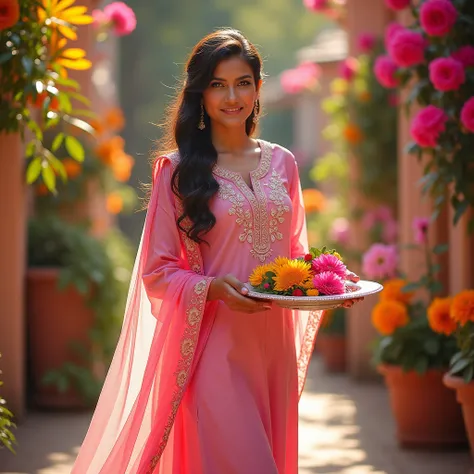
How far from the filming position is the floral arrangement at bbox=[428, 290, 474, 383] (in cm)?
470

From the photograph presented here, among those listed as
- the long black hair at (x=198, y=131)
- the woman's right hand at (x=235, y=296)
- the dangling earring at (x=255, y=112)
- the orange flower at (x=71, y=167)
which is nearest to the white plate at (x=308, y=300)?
the woman's right hand at (x=235, y=296)

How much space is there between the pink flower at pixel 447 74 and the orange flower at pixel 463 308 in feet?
3.36

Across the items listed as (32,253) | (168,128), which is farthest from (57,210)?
(168,128)

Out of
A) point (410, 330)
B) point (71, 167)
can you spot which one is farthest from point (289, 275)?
Result: point (71, 167)

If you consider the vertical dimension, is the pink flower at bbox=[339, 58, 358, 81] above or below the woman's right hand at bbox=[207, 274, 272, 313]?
above

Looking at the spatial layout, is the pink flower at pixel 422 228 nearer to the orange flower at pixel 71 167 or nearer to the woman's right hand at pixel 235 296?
the woman's right hand at pixel 235 296

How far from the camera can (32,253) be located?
7.15 meters

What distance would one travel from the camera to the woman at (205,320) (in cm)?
352

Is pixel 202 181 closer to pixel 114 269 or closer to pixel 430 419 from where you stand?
pixel 430 419

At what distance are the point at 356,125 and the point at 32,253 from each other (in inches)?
121

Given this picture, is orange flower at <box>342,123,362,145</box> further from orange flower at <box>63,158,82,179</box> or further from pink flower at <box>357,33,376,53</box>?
orange flower at <box>63,158,82,179</box>

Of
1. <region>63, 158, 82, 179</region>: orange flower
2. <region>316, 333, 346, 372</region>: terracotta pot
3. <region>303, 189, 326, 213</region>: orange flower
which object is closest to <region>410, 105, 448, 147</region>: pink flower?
<region>63, 158, 82, 179</region>: orange flower

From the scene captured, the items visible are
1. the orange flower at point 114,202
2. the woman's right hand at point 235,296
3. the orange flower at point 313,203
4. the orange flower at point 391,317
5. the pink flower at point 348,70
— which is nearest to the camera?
the woman's right hand at point 235,296

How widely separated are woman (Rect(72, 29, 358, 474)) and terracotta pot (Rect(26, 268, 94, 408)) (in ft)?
10.8
